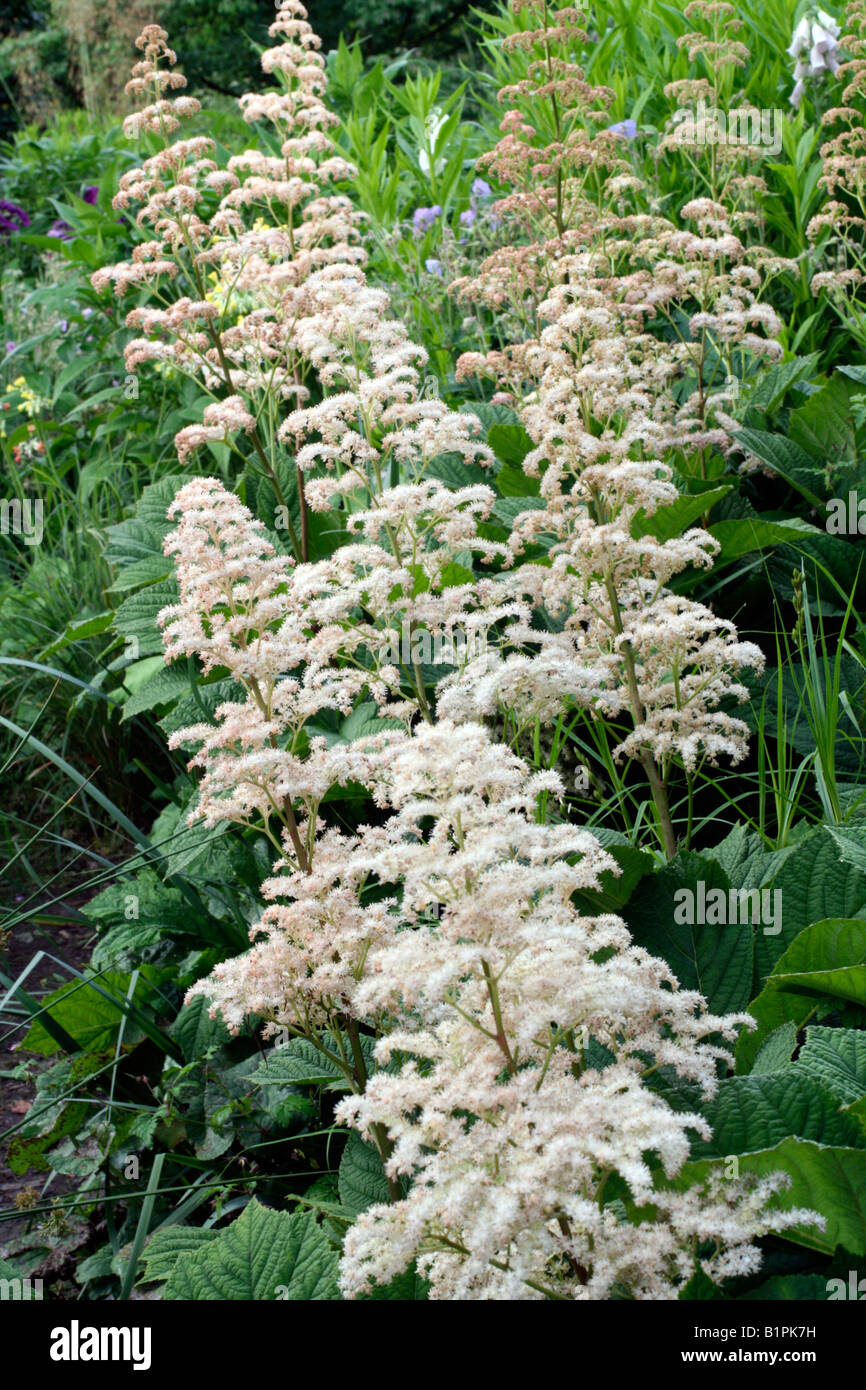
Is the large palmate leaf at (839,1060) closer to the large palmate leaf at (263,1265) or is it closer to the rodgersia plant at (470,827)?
the rodgersia plant at (470,827)

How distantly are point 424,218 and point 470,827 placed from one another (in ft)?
17.1

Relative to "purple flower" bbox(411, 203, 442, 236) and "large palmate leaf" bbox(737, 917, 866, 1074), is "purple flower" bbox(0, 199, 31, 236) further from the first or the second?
"large palmate leaf" bbox(737, 917, 866, 1074)

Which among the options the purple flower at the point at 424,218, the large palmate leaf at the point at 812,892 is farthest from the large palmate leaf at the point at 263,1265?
the purple flower at the point at 424,218

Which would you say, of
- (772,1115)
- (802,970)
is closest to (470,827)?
(772,1115)

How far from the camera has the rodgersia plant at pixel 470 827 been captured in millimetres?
1169

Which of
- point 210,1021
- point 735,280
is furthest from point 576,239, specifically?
point 210,1021

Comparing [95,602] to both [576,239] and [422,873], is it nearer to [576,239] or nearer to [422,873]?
[576,239]

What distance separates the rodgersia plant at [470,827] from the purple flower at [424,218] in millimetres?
2565

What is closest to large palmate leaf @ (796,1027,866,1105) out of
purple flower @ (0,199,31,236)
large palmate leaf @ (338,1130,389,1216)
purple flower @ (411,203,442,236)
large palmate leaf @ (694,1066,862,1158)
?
large palmate leaf @ (694,1066,862,1158)

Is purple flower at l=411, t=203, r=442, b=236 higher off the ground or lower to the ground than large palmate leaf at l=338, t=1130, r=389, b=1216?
higher

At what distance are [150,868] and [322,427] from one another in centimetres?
139

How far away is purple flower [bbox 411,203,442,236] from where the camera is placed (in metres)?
5.70

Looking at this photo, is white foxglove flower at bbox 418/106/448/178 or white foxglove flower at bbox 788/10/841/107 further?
white foxglove flower at bbox 418/106/448/178

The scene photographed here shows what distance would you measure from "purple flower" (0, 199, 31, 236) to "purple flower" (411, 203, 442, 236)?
3660mm
